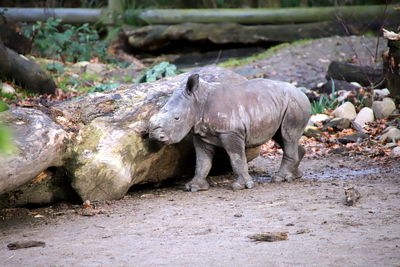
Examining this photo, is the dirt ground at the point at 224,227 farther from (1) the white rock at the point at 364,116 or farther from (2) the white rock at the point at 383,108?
(2) the white rock at the point at 383,108

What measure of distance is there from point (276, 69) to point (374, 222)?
8952mm

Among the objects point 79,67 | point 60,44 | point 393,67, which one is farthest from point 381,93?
point 60,44

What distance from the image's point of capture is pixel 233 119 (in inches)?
237

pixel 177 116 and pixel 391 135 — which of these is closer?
pixel 177 116

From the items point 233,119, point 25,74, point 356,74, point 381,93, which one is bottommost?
point 381,93

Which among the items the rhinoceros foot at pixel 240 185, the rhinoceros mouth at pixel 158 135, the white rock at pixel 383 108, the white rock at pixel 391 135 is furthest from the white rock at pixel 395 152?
the rhinoceros mouth at pixel 158 135

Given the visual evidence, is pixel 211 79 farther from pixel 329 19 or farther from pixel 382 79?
pixel 329 19

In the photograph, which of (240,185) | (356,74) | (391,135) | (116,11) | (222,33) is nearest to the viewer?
(240,185)

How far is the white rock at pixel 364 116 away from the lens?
957 cm

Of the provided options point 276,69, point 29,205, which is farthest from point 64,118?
point 276,69

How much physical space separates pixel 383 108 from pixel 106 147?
5224mm

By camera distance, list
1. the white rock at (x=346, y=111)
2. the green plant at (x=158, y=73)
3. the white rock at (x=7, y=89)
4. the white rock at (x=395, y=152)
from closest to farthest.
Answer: the white rock at (x=395, y=152), the white rock at (x=346, y=111), the white rock at (x=7, y=89), the green plant at (x=158, y=73)

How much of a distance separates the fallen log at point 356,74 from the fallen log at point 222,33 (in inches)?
167

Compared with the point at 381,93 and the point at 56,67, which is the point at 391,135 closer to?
the point at 381,93
